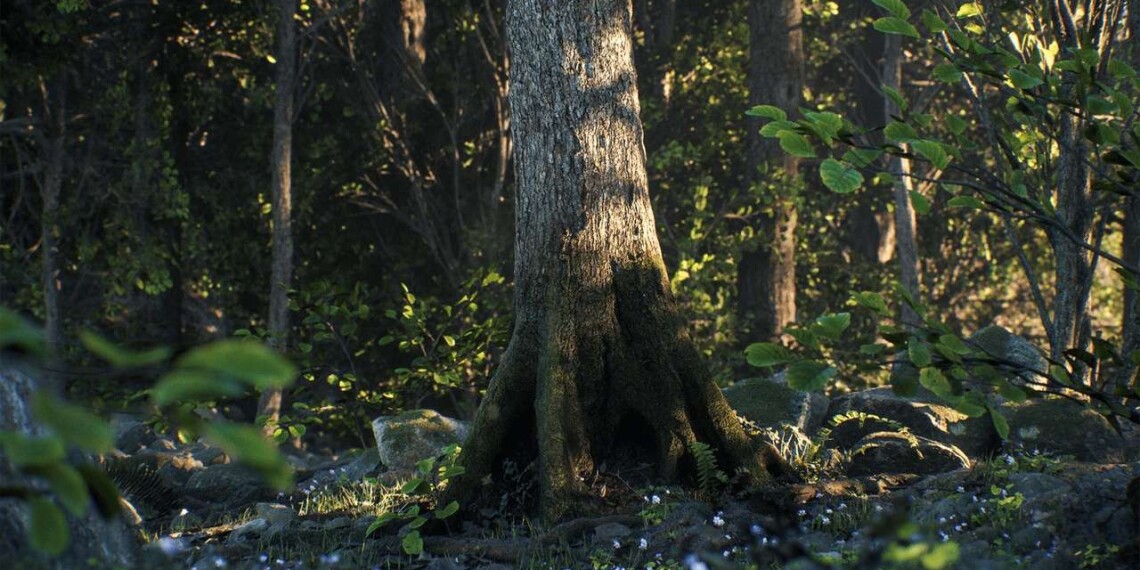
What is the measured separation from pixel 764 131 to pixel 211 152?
37.3 ft

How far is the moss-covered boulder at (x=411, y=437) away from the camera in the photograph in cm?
860

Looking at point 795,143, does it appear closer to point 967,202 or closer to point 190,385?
point 967,202

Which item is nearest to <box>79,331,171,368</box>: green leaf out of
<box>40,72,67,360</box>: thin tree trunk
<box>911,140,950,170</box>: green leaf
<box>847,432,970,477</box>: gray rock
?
<box>911,140,950,170</box>: green leaf

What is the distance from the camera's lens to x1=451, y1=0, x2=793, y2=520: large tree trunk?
673 centimetres

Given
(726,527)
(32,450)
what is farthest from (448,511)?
(32,450)

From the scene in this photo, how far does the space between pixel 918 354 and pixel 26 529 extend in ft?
9.84

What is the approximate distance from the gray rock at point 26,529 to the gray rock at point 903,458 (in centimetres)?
428

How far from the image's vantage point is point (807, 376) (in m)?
3.54

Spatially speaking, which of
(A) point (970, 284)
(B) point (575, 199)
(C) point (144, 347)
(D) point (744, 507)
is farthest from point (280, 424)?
(A) point (970, 284)

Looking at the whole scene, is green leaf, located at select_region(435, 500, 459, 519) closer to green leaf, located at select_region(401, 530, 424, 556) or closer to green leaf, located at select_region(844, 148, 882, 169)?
green leaf, located at select_region(401, 530, 424, 556)

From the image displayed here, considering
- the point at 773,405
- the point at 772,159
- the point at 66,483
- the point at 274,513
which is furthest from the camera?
the point at 772,159

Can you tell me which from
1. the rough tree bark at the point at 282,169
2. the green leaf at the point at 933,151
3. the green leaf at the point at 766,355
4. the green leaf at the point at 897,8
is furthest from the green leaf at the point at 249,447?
the rough tree bark at the point at 282,169

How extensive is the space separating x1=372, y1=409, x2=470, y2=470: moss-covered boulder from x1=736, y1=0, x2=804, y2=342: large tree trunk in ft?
19.4

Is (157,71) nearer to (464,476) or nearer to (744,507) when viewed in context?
(464,476)
